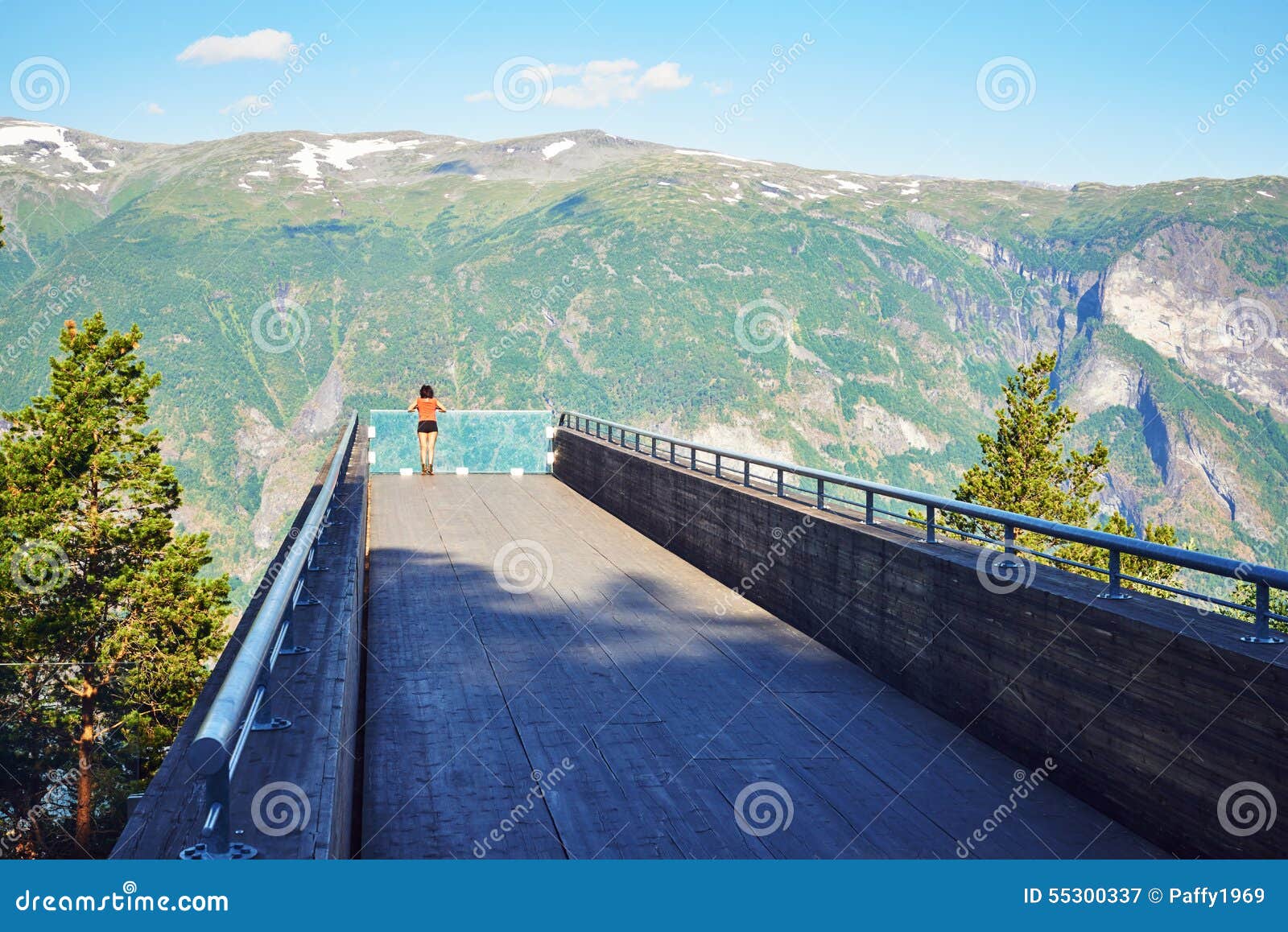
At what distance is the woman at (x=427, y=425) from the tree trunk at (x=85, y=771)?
16.1 meters

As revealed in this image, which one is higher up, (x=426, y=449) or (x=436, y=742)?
(x=436, y=742)

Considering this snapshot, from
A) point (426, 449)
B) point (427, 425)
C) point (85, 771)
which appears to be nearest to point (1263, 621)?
point (85, 771)

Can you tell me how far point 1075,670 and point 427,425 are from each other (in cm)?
1824

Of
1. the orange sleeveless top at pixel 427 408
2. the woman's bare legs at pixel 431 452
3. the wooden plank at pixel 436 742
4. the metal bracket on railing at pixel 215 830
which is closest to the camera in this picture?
the metal bracket on railing at pixel 215 830

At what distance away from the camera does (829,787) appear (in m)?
5.71

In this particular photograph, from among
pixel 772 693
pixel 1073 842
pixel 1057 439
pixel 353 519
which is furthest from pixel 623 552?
pixel 1057 439

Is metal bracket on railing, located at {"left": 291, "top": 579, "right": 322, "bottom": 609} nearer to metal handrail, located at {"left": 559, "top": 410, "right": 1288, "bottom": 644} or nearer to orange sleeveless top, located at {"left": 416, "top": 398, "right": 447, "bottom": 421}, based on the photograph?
metal handrail, located at {"left": 559, "top": 410, "right": 1288, "bottom": 644}

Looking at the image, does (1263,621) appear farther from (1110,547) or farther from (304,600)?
(304,600)

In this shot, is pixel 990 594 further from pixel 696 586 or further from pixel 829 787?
pixel 696 586

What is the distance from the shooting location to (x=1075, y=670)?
546 centimetres

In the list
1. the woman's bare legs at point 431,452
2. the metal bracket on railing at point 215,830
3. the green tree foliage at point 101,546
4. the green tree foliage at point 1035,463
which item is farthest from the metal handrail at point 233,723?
the green tree foliage at point 1035,463

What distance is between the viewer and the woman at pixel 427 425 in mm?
21766

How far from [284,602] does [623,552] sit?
9832 mm

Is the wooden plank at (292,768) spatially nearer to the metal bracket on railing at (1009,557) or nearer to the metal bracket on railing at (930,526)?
the metal bracket on railing at (1009,557)
